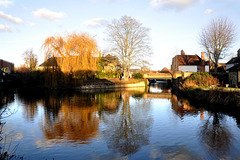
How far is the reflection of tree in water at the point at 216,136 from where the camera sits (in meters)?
7.43

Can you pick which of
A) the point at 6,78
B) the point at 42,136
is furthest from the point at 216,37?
→ the point at 6,78

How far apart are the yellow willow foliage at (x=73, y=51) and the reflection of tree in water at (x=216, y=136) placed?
2695cm

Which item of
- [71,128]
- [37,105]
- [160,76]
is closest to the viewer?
[71,128]

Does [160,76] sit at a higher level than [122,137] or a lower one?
higher

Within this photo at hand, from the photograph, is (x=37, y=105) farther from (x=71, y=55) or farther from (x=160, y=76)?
(x=160, y=76)

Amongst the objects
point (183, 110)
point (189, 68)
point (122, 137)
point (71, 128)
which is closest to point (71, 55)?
point (183, 110)

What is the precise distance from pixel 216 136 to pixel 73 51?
1173 inches

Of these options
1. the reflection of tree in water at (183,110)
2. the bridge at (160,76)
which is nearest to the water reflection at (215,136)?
the reflection of tree in water at (183,110)

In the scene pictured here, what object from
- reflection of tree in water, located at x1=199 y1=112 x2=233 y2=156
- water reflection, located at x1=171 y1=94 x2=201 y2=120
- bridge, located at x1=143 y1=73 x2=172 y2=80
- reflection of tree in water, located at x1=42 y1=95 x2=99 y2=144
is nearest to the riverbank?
water reflection, located at x1=171 y1=94 x2=201 y2=120

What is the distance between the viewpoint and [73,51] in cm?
3462

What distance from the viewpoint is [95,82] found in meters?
A: 39.9

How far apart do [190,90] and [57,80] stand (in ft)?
77.8

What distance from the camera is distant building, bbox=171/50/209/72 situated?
175ft

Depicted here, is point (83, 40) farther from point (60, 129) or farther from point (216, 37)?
point (60, 129)
